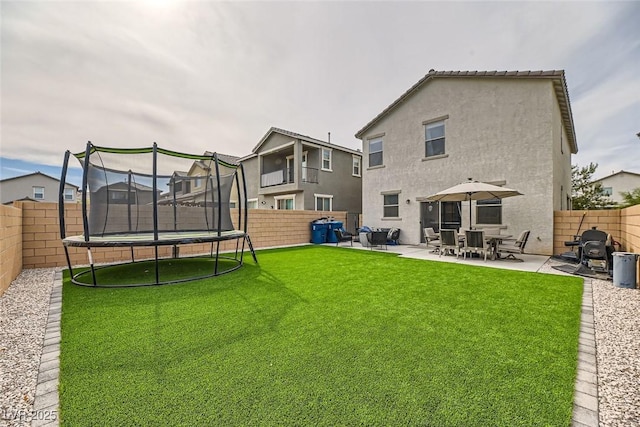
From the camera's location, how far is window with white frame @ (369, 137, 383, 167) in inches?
544

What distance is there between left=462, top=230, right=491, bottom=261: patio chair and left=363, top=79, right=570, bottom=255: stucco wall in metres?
2.61

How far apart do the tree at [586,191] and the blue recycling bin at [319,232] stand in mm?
18900

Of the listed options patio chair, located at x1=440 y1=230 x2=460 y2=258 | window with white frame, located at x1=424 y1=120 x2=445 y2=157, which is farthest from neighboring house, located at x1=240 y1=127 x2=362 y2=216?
patio chair, located at x1=440 y1=230 x2=460 y2=258

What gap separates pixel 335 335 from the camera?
119 inches

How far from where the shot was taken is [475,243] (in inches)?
319

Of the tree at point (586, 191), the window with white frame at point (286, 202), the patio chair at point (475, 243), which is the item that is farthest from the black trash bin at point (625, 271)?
the tree at point (586, 191)

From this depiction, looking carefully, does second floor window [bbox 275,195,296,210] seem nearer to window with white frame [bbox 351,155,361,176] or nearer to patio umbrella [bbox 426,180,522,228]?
window with white frame [bbox 351,155,361,176]

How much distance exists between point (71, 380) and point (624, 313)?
6.71 metres

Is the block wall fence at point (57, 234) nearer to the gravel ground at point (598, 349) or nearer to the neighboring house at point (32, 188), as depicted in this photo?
the gravel ground at point (598, 349)

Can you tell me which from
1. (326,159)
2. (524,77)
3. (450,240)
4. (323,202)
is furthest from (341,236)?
(524,77)

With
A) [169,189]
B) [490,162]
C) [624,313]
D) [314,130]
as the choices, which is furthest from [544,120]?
[314,130]

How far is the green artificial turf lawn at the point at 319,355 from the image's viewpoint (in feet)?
6.08

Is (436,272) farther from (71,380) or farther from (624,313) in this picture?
(71,380)

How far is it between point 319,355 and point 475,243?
288 inches
